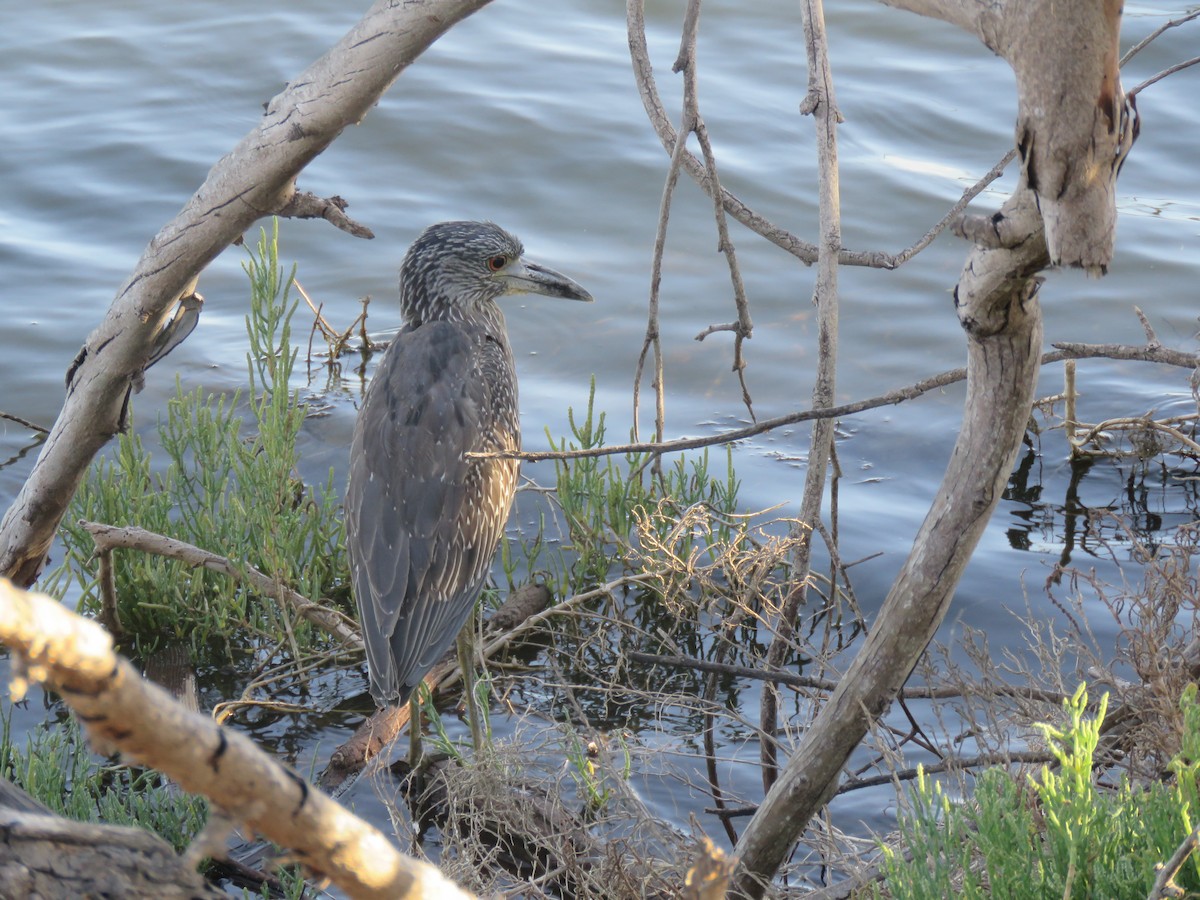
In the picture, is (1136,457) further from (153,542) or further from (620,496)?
(153,542)

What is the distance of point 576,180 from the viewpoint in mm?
10812

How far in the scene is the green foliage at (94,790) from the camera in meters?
4.29

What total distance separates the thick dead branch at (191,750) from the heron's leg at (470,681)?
334cm

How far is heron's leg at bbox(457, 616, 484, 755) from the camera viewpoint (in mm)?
4969

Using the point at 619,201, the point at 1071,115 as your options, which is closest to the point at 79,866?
the point at 1071,115

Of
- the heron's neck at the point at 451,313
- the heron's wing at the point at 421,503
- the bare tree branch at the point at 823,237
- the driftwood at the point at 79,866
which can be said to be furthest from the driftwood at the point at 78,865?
the heron's neck at the point at 451,313

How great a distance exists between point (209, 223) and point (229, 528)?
6.72ft

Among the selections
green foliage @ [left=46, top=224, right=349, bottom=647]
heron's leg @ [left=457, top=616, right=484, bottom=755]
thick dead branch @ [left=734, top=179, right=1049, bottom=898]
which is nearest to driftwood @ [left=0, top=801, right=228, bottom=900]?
thick dead branch @ [left=734, top=179, right=1049, bottom=898]

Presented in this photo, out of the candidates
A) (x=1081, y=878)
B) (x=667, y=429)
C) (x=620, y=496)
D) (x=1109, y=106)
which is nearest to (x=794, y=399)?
(x=667, y=429)

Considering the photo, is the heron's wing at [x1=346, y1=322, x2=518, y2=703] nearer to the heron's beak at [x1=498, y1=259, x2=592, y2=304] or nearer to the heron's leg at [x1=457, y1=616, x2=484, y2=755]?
the heron's leg at [x1=457, y1=616, x2=484, y2=755]

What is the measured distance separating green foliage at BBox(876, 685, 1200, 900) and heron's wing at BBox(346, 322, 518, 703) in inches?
94.4

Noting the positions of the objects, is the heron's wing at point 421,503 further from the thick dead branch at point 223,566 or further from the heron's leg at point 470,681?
the thick dead branch at point 223,566

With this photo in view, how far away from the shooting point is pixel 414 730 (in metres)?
5.15

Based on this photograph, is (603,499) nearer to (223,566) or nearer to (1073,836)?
(223,566)
